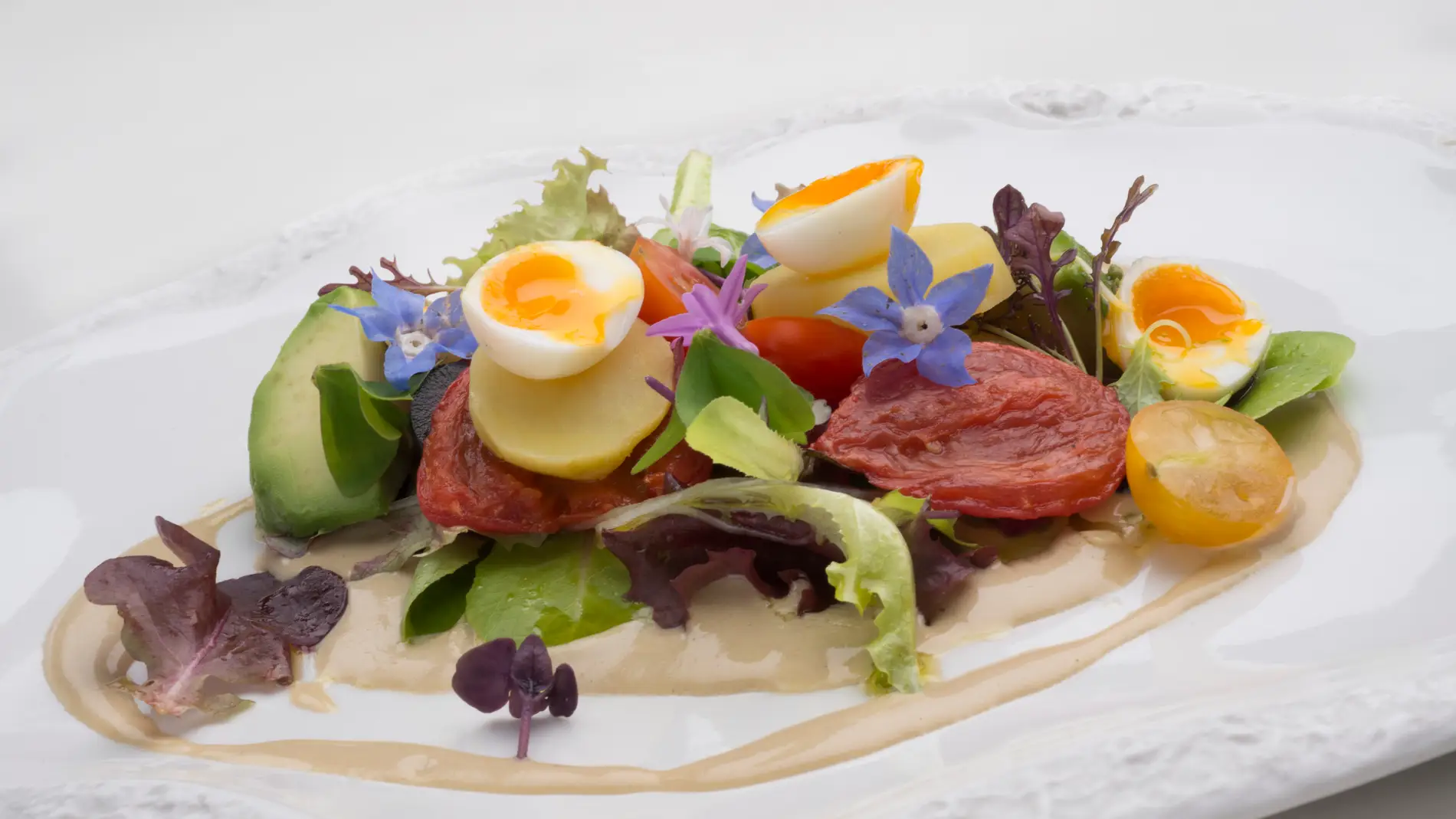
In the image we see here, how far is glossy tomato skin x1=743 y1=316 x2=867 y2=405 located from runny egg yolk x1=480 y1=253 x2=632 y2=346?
1.11 ft

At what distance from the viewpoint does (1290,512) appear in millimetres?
2248

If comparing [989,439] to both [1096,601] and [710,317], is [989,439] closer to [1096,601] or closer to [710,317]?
[1096,601]

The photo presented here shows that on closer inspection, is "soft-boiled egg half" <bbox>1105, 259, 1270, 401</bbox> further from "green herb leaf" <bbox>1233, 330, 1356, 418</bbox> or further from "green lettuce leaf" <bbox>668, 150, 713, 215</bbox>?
"green lettuce leaf" <bbox>668, 150, 713, 215</bbox>

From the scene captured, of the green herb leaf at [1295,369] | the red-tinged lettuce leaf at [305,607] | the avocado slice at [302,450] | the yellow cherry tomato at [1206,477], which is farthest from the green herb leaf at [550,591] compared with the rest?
the green herb leaf at [1295,369]

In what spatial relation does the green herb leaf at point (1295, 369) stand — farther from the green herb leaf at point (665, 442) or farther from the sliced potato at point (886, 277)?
the green herb leaf at point (665, 442)

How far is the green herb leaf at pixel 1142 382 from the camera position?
2.54 metres

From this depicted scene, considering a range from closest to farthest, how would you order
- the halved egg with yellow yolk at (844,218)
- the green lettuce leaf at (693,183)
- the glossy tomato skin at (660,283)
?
the halved egg with yellow yolk at (844,218) → the glossy tomato skin at (660,283) → the green lettuce leaf at (693,183)

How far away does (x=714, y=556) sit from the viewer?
228 centimetres

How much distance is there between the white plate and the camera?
175cm

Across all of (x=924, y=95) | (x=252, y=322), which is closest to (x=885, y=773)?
(x=252, y=322)

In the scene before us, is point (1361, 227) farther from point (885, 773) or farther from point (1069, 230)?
point (885, 773)

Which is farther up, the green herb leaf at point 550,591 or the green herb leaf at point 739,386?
the green herb leaf at point 739,386

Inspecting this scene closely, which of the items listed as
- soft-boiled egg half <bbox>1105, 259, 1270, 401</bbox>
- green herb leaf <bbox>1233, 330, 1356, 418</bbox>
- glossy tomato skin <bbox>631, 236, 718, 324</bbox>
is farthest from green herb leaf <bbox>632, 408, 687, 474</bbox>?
green herb leaf <bbox>1233, 330, 1356, 418</bbox>

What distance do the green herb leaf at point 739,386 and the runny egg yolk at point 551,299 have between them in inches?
8.0
